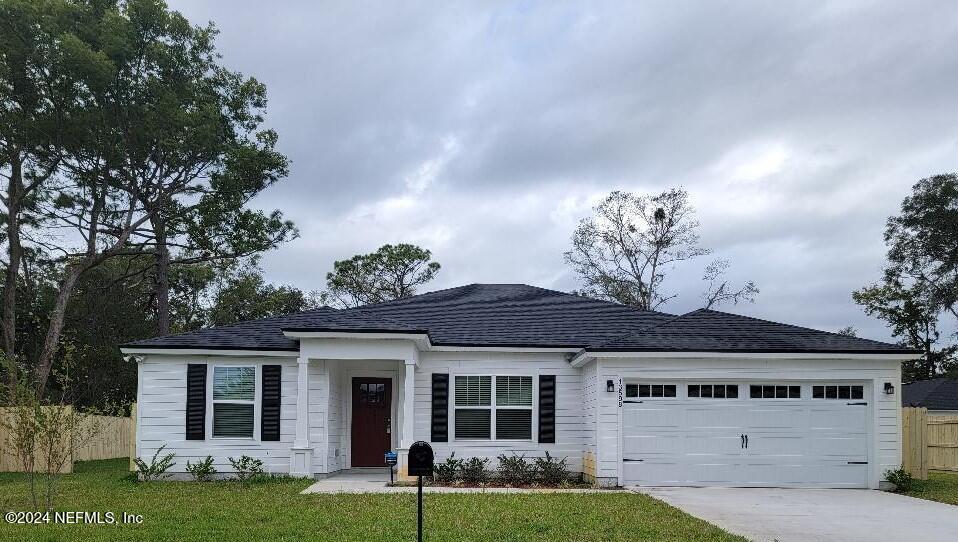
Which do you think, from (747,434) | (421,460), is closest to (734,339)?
(747,434)

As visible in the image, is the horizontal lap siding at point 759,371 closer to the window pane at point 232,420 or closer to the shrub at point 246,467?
the shrub at point 246,467

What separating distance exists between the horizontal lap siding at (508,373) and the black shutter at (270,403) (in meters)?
2.79

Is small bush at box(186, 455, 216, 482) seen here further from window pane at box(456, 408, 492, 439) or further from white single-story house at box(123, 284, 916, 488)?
window pane at box(456, 408, 492, 439)

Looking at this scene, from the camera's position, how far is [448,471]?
1709cm

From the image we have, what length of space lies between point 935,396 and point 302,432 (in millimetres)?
28620

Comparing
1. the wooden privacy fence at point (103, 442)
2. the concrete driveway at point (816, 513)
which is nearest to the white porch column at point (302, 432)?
the concrete driveway at point (816, 513)

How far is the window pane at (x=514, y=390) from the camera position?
18156 mm

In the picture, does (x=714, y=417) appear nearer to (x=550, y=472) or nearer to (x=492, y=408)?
(x=550, y=472)

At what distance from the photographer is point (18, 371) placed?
1239 cm

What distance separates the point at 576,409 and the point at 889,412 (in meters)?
5.91

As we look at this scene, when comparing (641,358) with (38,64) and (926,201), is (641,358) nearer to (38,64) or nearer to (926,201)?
(38,64)

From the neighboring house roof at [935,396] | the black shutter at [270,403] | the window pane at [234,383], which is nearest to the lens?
the black shutter at [270,403]

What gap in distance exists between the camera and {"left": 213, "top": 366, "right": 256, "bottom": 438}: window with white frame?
17.5 metres

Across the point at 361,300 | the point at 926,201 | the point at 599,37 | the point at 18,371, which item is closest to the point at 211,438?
the point at 18,371
